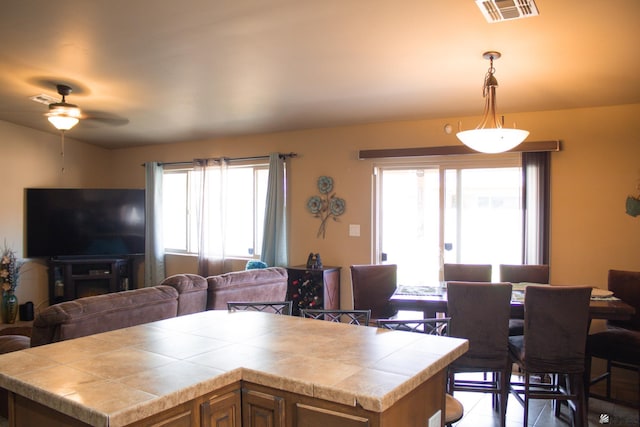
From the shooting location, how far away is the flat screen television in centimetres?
705

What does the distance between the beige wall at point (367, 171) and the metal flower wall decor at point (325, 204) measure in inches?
3.0

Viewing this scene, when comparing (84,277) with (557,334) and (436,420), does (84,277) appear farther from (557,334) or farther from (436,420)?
(436,420)

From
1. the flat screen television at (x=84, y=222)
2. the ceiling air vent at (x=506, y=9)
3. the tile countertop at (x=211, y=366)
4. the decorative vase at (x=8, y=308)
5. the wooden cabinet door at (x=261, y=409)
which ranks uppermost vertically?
the ceiling air vent at (x=506, y=9)

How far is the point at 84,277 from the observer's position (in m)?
7.08

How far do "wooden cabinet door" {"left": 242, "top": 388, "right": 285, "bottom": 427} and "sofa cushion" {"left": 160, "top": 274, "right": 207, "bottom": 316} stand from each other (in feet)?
7.16

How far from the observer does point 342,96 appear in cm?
470

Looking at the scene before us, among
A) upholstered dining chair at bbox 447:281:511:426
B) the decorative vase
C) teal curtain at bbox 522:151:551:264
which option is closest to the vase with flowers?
the decorative vase

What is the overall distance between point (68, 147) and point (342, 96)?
503 centimetres

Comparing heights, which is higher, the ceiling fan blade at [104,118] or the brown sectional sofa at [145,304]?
the ceiling fan blade at [104,118]

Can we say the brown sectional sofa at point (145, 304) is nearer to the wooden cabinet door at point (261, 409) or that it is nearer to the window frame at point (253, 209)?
the wooden cabinet door at point (261, 409)

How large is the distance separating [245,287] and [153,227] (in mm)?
3786

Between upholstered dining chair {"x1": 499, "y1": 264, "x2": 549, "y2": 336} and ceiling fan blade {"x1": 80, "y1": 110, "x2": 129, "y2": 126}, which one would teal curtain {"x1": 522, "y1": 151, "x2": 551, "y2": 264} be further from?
ceiling fan blade {"x1": 80, "y1": 110, "x2": 129, "y2": 126}

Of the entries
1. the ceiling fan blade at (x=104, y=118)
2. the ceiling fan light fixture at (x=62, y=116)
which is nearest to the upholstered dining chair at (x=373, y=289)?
the ceiling fan light fixture at (x=62, y=116)

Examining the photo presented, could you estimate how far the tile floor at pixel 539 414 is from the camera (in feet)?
11.5
